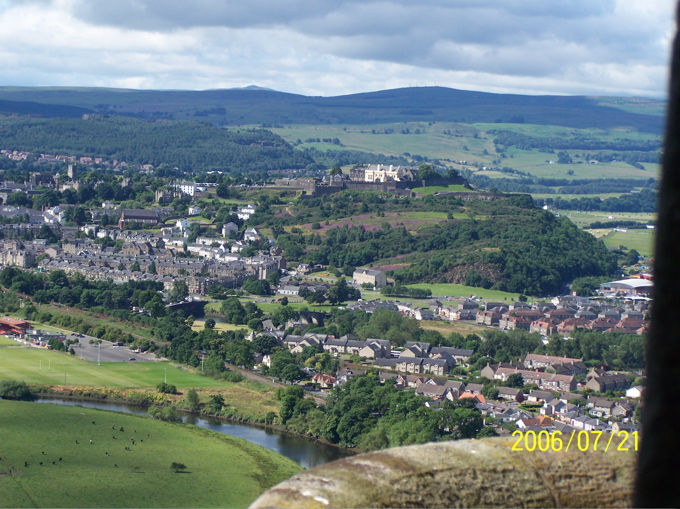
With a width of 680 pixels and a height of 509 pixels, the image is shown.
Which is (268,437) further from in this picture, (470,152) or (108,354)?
(470,152)

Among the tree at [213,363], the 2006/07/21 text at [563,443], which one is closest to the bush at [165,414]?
the tree at [213,363]

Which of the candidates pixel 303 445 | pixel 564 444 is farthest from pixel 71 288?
pixel 564 444

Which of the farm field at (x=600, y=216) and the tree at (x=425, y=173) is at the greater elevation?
the tree at (x=425, y=173)

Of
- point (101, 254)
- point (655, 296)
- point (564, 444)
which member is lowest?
point (101, 254)

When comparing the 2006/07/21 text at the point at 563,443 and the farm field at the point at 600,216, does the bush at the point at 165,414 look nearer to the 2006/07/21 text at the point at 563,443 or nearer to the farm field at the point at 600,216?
the 2006/07/21 text at the point at 563,443

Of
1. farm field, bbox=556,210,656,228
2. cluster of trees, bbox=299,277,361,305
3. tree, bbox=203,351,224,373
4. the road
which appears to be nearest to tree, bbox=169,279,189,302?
cluster of trees, bbox=299,277,361,305

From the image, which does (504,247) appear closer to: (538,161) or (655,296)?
(655,296)
